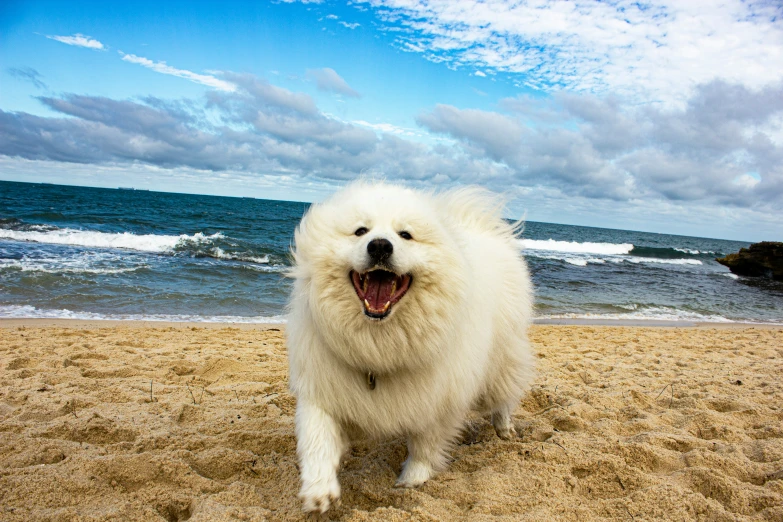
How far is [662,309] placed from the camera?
1250 cm

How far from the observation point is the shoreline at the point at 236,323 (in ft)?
22.4

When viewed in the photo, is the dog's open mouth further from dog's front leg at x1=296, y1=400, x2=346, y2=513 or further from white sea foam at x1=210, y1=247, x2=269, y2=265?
white sea foam at x1=210, y1=247, x2=269, y2=265

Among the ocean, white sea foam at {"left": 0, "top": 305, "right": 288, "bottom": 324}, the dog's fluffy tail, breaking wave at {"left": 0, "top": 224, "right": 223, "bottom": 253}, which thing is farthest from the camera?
breaking wave at {"left": 0, "top": 224, "right": 223, "bottom": 253}

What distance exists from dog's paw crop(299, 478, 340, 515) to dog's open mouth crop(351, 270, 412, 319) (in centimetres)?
83

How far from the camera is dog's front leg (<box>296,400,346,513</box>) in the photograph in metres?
2.23

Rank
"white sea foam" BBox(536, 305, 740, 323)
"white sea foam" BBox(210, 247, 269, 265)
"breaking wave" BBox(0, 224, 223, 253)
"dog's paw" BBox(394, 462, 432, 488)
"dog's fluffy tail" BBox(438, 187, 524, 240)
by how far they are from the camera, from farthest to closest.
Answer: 1. "breaking wave" BBox(0, 224, 223, 253)
2. "white sea foam" BBox(210, 247, 269, 265)
3. "white sea foam" BBox(536, 305, 740, 323)
4. "dog's fluffy tail" BBox(438, 187, 524, 240)
5. "dog's paw" BBox(394, 462, 432, 488)

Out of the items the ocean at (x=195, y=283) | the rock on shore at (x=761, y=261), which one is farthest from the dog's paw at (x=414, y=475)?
the rock on shore at (x=761, y=261)

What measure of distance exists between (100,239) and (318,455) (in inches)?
719

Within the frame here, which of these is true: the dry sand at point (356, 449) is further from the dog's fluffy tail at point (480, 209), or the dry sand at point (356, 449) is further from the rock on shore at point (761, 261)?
the rock on shore at point (761, 261)

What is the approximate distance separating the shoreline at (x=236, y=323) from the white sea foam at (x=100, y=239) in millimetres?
10314

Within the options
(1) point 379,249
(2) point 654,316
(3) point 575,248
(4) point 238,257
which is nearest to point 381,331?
(1) point 379,249

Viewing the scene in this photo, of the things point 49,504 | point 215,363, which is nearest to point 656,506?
point 49,504

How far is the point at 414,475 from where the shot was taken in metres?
2.76

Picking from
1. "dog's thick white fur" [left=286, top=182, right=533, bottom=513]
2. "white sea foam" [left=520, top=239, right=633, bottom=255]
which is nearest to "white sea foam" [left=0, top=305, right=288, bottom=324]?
"dog's thick white fur" [left=286, top=182, right=533, bottom=513]
